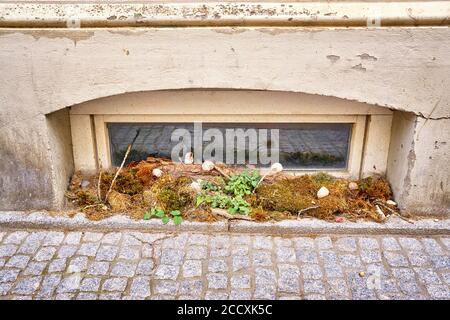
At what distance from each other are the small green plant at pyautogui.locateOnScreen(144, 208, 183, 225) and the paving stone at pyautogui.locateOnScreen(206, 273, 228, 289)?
Result: 30.2 inches

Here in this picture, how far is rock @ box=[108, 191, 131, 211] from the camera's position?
399cm

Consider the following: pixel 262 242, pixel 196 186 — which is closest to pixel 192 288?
pixel 262 242

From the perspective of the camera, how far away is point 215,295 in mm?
3012

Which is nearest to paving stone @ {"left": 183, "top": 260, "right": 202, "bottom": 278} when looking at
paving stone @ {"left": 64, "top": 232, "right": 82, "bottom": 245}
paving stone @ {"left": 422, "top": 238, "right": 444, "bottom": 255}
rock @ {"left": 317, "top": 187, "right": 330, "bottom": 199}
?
paving stone @ {"left": 64, "top": 232, "right": 82, "bottom": 245}

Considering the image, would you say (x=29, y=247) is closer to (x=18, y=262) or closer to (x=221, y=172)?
(x=18, y=262)

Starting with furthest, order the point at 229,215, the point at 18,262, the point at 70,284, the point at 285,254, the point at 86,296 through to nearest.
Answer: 1. the point at 229,215
2. the point at 285,254
3. the point at 18,262
4. the point at 70,284
5. the point at 86,296

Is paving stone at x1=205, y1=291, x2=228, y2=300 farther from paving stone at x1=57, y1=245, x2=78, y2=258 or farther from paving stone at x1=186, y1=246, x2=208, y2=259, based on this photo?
paving stone at x1=57, y1=245, x2=78, y2=258

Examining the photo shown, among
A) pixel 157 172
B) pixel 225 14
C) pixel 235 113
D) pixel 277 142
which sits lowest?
pixel 157 172

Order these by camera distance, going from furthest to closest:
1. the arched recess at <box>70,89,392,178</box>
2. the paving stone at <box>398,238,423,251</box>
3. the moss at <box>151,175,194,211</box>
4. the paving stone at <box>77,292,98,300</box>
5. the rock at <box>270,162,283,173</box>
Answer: the rock at <box>270,162,283,173</box>, the arched recess at <box>70,89,392,178</box>, the moss at <box>151,175,194,211</box>, the paving stone at <box>398,238,423,251</box>, the paving stone at <box>77,292,98,300</box>

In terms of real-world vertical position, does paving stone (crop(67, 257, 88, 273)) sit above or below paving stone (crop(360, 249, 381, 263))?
below

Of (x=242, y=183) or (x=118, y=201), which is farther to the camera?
(x=242, y=183)

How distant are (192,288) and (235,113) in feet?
6.34

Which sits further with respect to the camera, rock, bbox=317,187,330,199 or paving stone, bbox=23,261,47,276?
rock, bbox=317,187,330,199

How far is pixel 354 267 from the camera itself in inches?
130
